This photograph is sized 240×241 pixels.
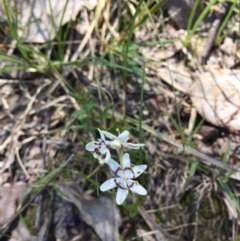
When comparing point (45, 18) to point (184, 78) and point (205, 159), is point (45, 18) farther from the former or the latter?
point (205, 159)

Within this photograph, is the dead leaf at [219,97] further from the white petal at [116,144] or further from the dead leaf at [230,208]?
the white petal at [116,144]

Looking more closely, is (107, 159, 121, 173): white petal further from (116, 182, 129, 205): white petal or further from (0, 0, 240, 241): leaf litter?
(0, 0, 240, 241): leaf litter

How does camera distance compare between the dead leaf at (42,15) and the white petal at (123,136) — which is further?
the dead leaf at (42,15)

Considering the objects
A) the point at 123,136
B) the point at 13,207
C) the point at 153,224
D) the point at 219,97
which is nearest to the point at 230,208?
the point at 153,224

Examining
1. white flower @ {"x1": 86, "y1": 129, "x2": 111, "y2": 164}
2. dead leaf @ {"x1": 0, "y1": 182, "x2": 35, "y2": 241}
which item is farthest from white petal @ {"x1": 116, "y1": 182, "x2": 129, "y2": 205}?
dead leaf @ {"x1": 0, "y1": 182, "x2": 35, "y2": 241}

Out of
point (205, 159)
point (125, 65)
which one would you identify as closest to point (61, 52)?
point (125, 65)

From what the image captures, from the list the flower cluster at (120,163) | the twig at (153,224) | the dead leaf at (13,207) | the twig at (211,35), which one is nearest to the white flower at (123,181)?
the flower cluster at (120,163)

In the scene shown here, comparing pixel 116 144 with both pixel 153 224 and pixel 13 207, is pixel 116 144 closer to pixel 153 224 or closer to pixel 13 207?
pixel 153 224
